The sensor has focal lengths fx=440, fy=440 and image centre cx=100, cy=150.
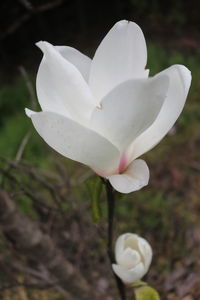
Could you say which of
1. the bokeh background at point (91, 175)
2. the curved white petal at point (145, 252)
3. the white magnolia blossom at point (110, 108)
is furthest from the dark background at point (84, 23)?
the white magnolia blossom at point (110, 108)

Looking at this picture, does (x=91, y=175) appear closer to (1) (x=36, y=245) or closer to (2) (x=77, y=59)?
(2) (x=77, y=59)

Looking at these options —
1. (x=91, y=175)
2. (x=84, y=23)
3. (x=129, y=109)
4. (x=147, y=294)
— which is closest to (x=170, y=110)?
(x=129, y=109)

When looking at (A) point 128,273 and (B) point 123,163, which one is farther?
(A) point 128,273

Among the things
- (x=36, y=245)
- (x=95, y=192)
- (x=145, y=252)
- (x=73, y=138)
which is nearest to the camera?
(x=73, y=138)

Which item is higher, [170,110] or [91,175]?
[170,110]

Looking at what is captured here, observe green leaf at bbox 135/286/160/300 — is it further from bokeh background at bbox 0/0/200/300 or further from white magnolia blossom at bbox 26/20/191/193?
white magnolia blossom at bbox 26/20/191/193

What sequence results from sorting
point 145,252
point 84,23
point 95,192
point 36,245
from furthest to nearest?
point 84,23
point 36,245
point 145,252
point 95,192

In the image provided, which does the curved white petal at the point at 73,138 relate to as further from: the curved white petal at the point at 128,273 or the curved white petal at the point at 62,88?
the curved white petal at the point at 128,273

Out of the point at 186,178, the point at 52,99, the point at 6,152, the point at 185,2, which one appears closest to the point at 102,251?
the point at 186,178

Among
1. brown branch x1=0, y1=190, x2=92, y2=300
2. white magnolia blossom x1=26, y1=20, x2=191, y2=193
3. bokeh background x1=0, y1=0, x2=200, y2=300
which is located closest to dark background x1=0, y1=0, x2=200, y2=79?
bokeh background x1=0, y1=0, x2=200, y2=300
